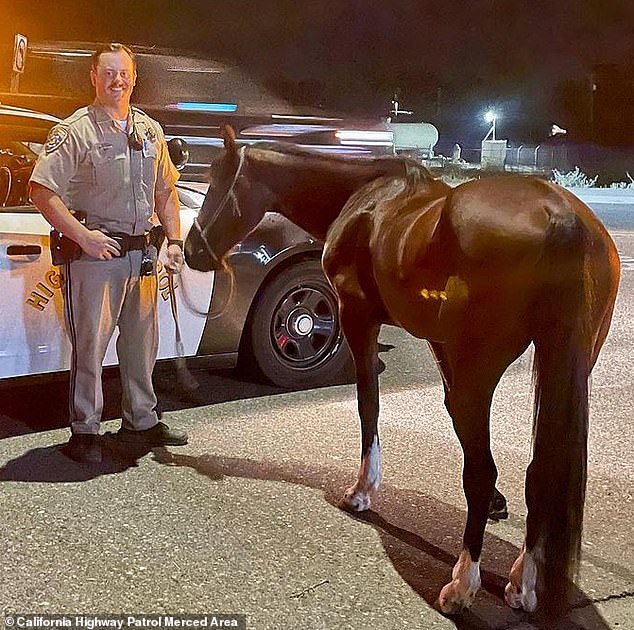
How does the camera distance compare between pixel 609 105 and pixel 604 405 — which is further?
pixel 604 405

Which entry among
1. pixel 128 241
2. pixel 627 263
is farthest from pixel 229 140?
pixel 627 263

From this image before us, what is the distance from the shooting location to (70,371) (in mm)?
4344

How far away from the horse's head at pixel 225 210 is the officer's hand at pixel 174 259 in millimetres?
538

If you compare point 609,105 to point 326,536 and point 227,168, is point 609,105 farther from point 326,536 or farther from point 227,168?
point 326,536

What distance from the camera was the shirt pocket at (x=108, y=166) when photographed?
3.92 metres

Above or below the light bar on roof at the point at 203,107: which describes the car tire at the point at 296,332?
below

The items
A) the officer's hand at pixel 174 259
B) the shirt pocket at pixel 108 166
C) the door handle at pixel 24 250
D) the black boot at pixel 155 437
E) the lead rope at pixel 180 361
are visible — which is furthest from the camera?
the lead rope at pixel 180 361

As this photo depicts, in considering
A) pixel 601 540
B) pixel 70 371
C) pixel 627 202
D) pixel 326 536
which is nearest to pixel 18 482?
pixel 70 371

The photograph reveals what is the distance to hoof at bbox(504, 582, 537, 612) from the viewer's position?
9.41 ft

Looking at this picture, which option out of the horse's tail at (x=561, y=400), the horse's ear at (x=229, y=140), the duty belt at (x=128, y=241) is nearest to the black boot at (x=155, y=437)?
the duty belt at (x=128, y=241)

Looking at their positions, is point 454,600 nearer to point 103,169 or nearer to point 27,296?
point 103,169

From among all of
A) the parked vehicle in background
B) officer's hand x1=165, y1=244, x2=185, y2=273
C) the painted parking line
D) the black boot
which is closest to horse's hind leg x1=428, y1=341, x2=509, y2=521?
the parked vehicle in background

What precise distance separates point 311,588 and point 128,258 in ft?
6.05

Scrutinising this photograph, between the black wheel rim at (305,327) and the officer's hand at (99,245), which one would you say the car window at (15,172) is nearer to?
the officer's hand at (99,245)
